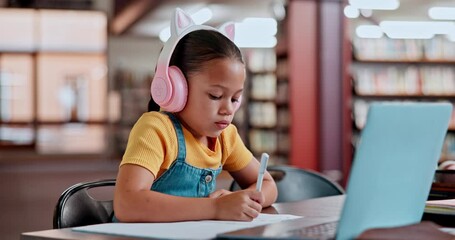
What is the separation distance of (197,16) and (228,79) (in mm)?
11320

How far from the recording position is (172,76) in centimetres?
146

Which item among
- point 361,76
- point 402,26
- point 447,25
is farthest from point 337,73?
point 447,25

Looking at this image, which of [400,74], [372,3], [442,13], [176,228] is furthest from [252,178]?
[442,13]

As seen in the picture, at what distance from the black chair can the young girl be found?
2.42 ft

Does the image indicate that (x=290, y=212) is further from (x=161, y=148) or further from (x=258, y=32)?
(x=258, y=32)

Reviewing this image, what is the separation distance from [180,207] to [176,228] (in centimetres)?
10

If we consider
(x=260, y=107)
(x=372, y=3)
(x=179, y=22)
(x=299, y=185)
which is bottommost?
(x=260, y=107)

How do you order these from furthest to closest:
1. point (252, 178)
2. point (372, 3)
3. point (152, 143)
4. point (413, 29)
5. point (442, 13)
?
point (442, 13) → point (413, 29) → point (372, 3) → point (252, 178) → point (152, 143)

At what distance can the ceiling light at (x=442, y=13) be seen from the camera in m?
11.9

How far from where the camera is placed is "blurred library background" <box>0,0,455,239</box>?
26.5 feet

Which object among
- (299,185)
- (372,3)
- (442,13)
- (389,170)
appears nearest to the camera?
(389,170)

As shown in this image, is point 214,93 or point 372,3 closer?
point 214,93

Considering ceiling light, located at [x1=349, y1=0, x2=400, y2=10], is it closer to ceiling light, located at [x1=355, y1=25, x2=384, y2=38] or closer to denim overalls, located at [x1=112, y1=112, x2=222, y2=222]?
ceiling light, located at [x1=355, y1=25, x2=384, y2=38]

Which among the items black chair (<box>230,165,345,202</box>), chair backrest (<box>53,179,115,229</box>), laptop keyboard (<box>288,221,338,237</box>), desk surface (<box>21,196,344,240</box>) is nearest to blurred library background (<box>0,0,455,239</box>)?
black chair (<box>230,165,345,202</box>)
